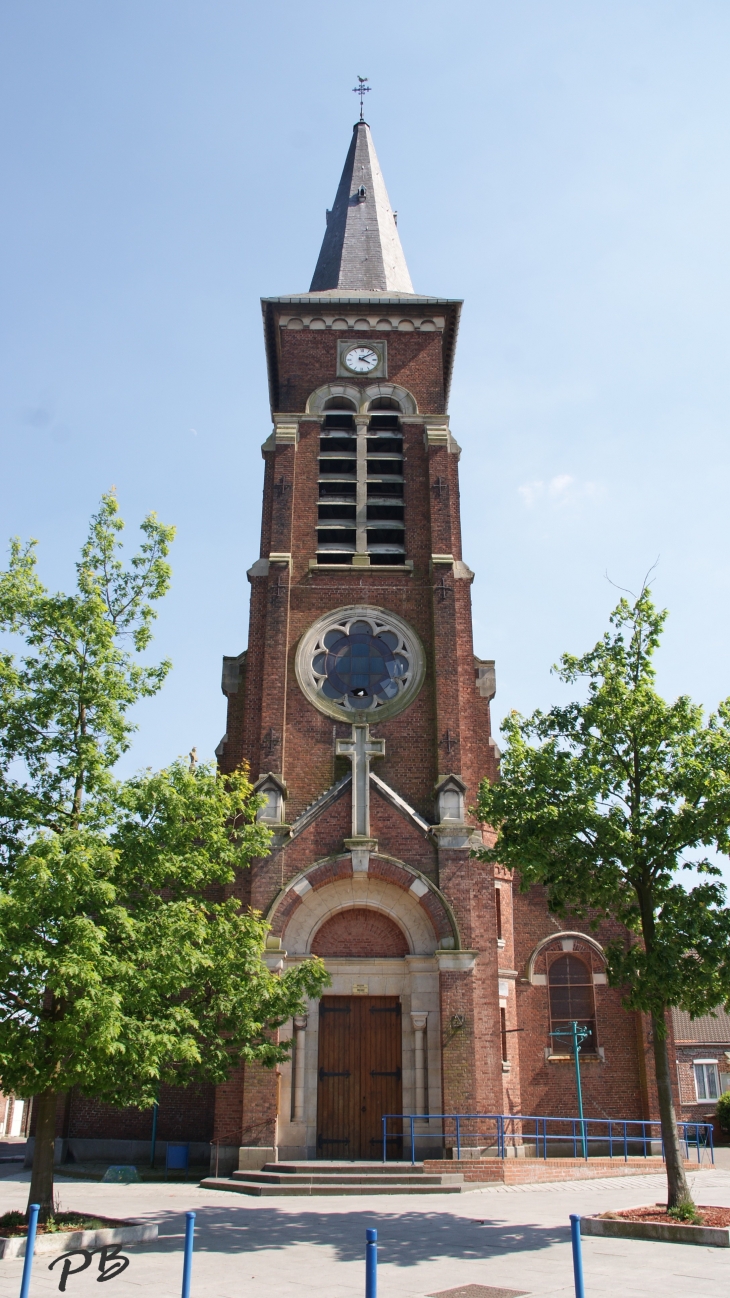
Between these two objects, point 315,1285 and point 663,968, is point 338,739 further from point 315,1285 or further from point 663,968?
point 315,1285

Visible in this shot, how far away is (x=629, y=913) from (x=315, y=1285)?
652 centimetres

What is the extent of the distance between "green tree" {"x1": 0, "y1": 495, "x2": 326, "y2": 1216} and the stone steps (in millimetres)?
2953

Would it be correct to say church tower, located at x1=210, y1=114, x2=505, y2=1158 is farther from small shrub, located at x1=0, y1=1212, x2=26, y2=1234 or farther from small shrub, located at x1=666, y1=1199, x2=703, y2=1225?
small shrub, located at x1=0, y1=1212, x2=26, y2=1234

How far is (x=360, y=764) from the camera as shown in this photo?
20859mm

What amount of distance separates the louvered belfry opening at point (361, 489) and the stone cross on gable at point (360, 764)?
494 cm

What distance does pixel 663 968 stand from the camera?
12.3m

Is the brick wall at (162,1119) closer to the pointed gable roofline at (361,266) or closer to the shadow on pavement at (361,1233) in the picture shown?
the shadow on pavement at (361,1233)

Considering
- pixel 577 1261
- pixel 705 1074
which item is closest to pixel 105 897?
pixel 577 1261

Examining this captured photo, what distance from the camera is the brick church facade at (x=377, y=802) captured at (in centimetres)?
1894

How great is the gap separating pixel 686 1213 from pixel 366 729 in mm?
11534

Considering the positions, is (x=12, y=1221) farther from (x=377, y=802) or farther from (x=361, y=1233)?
(x=377, y=802)

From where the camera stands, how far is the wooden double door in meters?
18.7

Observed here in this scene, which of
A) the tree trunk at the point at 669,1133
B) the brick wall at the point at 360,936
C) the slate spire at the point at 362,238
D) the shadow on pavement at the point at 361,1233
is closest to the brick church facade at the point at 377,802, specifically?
the brick wall at the point at 360,936

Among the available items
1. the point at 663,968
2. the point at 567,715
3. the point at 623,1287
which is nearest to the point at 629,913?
the point at 663,968
